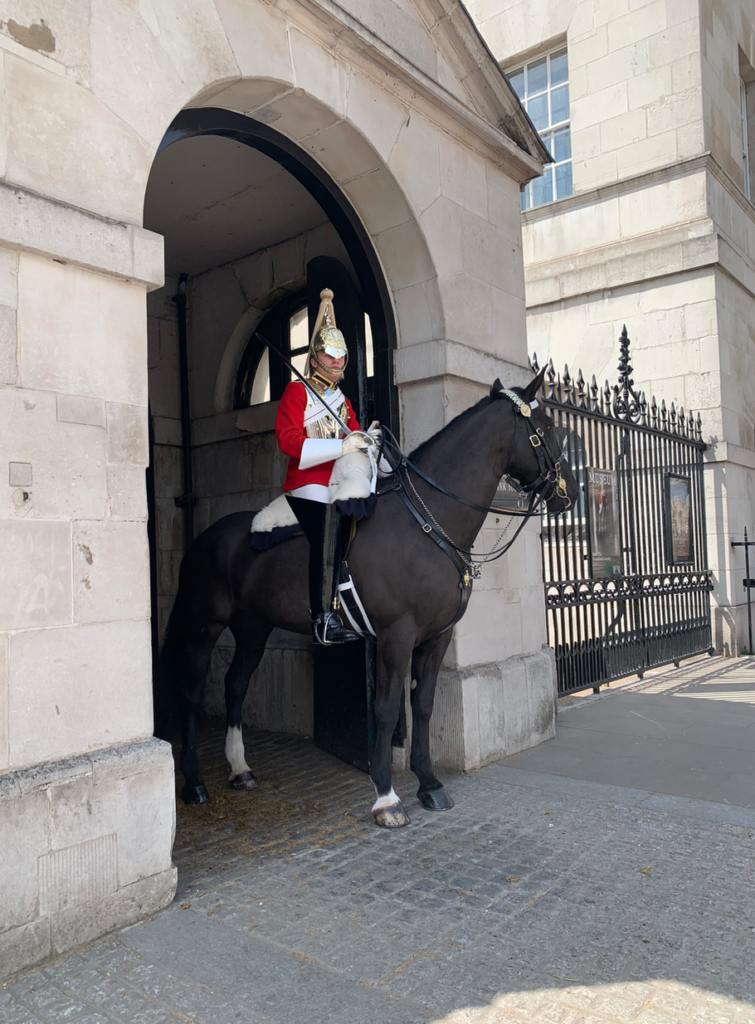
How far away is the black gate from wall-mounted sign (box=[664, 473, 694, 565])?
0.01 m

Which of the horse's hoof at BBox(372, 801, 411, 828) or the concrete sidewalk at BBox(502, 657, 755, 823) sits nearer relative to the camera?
the horse's hoof at BBox(372, 801, 411, 828)

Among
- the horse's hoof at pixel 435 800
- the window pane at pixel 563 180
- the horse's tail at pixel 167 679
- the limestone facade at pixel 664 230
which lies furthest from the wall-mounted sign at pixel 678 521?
the horse's tail at pixel 167 679

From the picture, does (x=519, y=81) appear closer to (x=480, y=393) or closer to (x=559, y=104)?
(x=559, y=104)

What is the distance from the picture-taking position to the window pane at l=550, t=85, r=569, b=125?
12.6m

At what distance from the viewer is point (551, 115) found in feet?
41.8

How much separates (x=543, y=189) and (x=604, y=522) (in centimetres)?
707

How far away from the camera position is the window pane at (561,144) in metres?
12.5

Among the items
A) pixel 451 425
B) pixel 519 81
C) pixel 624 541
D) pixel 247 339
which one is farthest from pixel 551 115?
pixel 451 425

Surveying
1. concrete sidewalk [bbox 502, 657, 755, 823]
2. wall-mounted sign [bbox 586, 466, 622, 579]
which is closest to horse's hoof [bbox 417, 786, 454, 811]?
concrete sidewalk [bbox 502, 657, 755, 823]

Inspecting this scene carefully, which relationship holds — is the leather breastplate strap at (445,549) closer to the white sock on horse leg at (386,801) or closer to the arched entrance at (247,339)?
the white sock on horse leg at (386,801)

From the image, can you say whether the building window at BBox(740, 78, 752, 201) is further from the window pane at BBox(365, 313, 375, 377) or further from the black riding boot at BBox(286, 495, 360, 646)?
the black riding boot at BBox(286, 495, 360, 646)

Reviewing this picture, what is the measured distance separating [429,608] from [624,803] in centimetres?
166

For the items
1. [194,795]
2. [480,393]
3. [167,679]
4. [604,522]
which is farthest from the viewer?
[604,522]

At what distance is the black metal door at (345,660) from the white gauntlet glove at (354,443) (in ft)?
4.94
